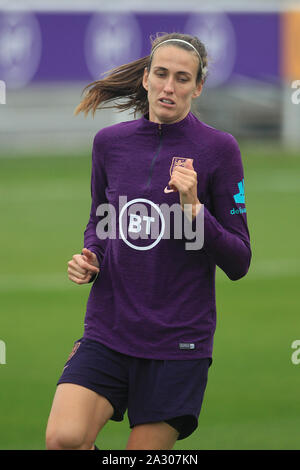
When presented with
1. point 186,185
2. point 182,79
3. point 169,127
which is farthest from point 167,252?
point 182,79

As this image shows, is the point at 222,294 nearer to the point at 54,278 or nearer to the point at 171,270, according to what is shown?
the point at 54,278

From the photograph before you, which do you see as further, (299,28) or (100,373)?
(299,28)

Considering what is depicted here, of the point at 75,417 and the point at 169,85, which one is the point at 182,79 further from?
the point at 75,417

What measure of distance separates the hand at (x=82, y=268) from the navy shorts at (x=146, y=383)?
32cm

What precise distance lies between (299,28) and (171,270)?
67.6 ft

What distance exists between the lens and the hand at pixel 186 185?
4520 mm

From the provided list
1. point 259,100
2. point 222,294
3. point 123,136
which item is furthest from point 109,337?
point 259,100

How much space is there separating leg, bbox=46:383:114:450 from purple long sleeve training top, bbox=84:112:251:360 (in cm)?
27

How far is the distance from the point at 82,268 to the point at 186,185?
0.73 meters

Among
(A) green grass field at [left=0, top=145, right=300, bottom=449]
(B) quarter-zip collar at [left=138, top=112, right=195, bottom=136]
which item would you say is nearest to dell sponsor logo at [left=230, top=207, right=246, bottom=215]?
(B) quarter-zip collar at [left=138, top=112, right=195, bottom=136]

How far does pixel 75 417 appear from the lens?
466 centimetres

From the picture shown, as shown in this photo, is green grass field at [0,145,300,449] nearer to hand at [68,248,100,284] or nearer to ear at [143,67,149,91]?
hand at [68,248,100,284]

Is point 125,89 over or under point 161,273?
over

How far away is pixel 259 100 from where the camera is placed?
99.2 ft
